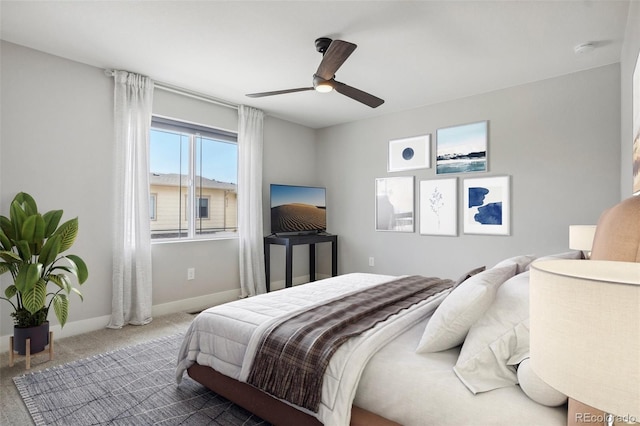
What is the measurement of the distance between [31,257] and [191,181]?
6.33 ft

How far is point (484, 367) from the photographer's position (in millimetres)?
1340

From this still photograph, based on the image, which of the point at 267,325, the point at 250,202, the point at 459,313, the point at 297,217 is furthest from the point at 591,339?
the point at 297,217

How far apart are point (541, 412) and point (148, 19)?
326cm

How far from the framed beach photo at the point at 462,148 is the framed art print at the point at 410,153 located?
16 cm

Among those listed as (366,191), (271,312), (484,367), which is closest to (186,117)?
(366,191)

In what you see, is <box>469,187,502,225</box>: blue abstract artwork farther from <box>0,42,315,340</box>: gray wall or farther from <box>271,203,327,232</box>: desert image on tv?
<box>0,42,315,340</box>: gray wall

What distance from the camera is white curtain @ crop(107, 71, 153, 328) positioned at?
3510 millimetres

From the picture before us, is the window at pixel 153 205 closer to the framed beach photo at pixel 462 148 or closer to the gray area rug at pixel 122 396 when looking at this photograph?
the gray area rug at pixel 122 396

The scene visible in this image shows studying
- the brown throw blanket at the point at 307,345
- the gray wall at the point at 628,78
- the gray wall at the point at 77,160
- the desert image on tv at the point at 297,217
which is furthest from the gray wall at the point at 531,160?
the gray wall at the point at 77,160

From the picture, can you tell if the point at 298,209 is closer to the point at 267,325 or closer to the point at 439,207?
the point at 439,207

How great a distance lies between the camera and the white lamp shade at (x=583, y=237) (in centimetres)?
241

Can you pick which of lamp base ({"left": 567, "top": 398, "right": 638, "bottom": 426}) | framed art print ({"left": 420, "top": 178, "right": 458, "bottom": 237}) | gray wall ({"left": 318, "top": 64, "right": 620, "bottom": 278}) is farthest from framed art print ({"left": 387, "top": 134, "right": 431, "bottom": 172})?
lamp base ({"left": 567, "top": 398, "right": 638, "bottom": 426})

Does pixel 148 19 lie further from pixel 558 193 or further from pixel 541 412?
pixel 558 193

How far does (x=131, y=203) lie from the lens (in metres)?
3.62
